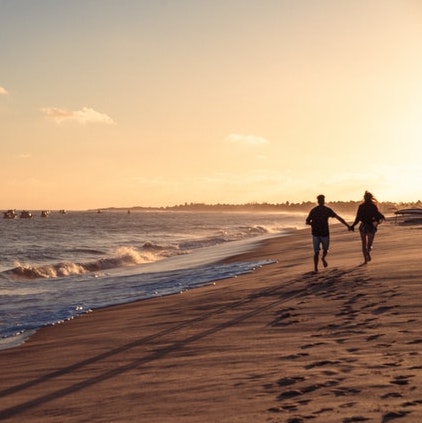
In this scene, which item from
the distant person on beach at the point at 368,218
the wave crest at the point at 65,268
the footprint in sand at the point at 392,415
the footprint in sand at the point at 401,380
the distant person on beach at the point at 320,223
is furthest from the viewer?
the wave crest at the point at 65,268

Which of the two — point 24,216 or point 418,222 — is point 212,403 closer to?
point 418,222

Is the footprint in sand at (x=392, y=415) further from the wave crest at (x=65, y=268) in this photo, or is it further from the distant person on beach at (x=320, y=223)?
the wave crest at (x=65, y=268)

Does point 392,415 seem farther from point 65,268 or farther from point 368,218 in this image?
point 65,268

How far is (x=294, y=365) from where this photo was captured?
6438mm

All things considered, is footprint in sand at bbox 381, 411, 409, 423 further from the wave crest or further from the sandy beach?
the wave crest

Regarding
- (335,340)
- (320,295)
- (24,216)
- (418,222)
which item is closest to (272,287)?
(320,295)

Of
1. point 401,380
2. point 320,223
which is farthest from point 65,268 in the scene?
point 401,380

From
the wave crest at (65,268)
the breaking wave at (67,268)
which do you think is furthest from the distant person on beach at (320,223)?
Result: the wave crest at (65,268)

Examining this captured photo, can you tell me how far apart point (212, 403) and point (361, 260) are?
1355 cm

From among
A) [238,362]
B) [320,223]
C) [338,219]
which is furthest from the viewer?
[320,223]

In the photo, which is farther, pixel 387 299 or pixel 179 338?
pixel 387 299

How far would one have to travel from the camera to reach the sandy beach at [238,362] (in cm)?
517

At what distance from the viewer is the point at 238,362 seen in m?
6.90

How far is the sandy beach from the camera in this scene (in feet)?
17.0
